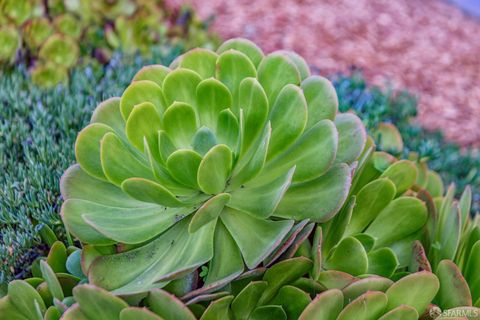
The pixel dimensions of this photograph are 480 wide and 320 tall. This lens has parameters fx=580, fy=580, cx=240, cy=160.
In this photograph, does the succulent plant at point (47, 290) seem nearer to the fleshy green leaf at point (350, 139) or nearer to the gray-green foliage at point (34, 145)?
the gray-green foliage at point (34, 145)

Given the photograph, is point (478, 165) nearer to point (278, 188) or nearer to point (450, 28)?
point (278, 188)

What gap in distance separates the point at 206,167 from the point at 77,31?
64.5 inches

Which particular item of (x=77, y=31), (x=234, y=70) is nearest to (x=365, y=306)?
(x=234, y=70)

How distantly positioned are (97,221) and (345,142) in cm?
46

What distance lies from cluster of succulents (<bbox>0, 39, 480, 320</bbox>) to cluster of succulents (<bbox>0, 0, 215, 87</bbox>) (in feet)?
3.83

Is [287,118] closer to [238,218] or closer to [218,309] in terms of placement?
[238,218]

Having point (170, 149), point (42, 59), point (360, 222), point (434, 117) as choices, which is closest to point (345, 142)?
point (360, 222)

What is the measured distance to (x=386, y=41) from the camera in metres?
3.64

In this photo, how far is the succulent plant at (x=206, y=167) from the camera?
96 centimetres

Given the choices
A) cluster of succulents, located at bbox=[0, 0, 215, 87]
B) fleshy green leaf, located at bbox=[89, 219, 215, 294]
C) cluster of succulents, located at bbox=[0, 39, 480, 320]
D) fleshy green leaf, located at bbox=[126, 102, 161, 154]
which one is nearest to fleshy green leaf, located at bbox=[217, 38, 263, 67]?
cluster of succulents, located at bbox=[0, 39, 480, 320]

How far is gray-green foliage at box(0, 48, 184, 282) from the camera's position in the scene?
1202mm

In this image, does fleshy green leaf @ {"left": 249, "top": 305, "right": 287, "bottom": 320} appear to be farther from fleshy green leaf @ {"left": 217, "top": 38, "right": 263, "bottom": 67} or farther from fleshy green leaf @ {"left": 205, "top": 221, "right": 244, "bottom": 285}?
fleshy green leaf @ {"left": 217, "top": 38, "right": 263, "bottom": 67}

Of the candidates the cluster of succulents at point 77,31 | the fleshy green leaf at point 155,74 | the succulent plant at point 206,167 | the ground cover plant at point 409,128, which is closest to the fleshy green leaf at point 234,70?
the succulent plant at point 206,167

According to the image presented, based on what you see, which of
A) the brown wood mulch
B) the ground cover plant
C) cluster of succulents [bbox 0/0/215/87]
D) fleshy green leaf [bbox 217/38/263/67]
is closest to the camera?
fleshy green leaf [bbox 217/38/263/67]
